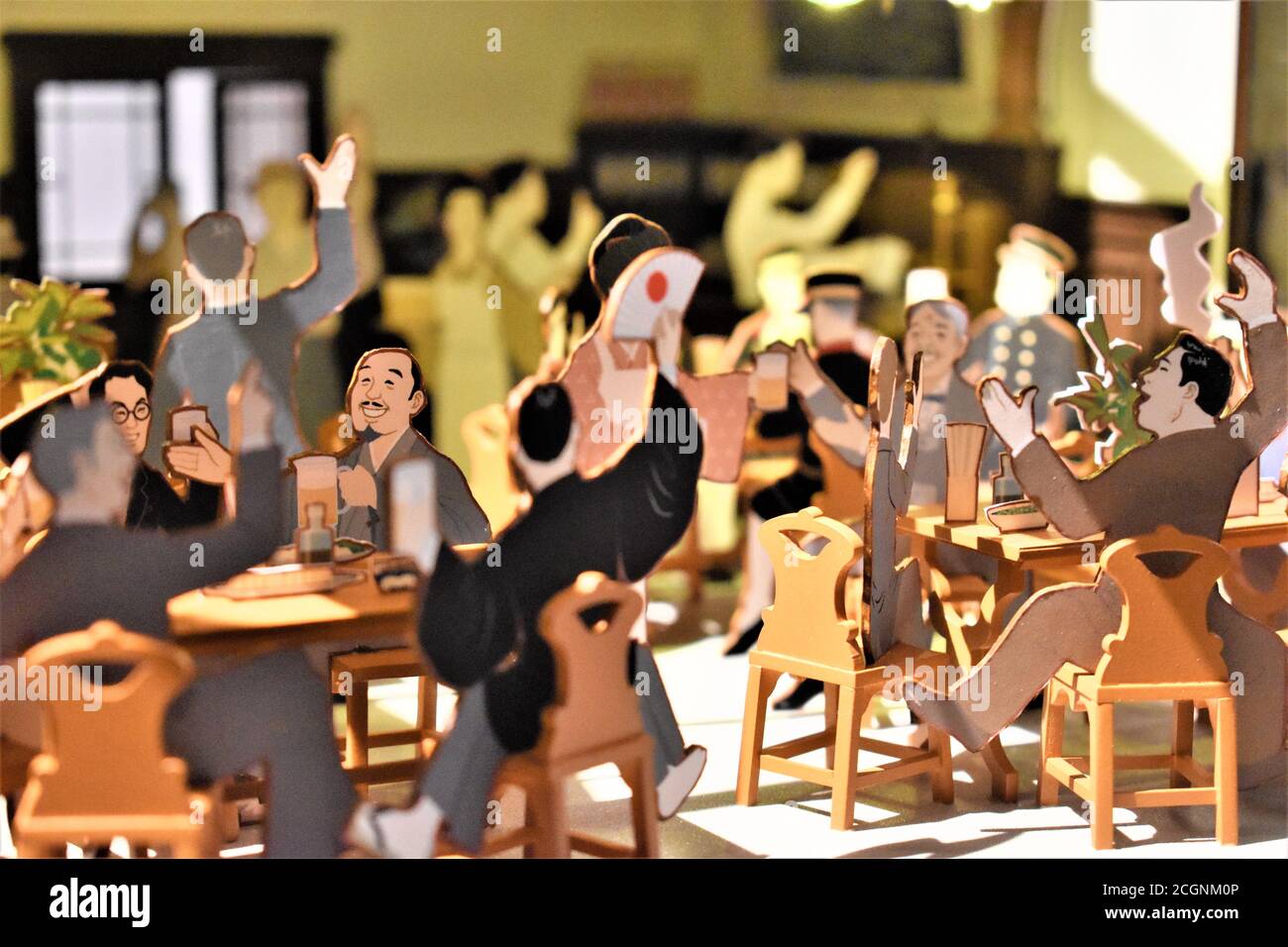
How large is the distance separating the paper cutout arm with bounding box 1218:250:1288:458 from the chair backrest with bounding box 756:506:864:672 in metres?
1.16

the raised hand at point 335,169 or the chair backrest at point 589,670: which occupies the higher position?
the raised hand at point 335,169

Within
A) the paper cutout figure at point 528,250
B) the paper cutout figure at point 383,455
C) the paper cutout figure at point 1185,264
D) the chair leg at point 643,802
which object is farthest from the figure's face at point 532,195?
the chair leg at point 643,802

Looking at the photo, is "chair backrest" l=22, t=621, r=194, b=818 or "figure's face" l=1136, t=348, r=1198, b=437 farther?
"figure's face" l=1136, t=348, r=1198, b=437

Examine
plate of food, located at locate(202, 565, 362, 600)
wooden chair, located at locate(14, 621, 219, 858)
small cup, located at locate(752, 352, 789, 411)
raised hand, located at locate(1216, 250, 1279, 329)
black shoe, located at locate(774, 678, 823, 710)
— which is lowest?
black shoe, located at locate(774, 678, 823, 710)

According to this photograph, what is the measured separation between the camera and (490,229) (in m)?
7.66

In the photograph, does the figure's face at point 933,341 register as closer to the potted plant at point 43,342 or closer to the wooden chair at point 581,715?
the wooden chair at point 581,715

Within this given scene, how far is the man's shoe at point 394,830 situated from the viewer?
3309 mm

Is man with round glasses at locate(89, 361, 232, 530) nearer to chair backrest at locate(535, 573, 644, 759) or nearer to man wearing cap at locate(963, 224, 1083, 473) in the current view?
chair backrest at locate(535, 573, 644, 759)

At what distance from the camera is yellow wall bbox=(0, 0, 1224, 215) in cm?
734

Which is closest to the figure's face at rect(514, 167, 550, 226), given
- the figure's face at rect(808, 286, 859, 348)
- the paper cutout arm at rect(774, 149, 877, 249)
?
the paper cutout arm at rect(774, 149, 877, 249)

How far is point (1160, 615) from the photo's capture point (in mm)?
3881

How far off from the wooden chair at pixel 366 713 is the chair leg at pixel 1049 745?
169cm

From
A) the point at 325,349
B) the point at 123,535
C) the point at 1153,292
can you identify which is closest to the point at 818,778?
the point at 123,535
